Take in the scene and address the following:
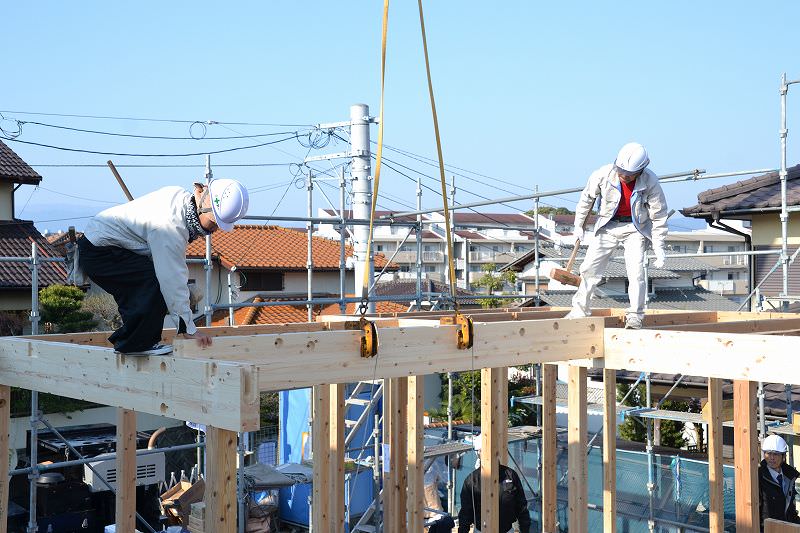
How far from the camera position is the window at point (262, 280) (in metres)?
24.9

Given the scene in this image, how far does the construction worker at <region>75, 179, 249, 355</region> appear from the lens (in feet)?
14.5

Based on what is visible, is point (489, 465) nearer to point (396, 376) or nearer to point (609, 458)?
point (609, 458)

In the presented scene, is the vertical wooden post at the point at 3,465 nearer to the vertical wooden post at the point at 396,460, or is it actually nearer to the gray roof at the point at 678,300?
the vertical wooden post at the point at 396,460

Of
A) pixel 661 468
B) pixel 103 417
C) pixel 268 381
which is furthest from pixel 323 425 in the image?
pixel 103 417

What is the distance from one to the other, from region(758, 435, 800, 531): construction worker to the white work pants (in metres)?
2.20

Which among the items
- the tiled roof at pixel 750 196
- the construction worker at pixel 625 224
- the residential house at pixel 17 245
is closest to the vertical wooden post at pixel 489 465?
the construction worker at pixel 625 224

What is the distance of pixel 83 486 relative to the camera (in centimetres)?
946

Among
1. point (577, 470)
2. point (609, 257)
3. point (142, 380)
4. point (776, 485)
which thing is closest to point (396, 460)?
point (577, 470)

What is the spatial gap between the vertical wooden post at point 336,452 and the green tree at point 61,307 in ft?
35.2

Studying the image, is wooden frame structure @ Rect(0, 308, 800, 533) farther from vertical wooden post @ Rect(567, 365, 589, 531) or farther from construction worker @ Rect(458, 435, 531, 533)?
construction worker @ Rect(458, 435, 531, 533)

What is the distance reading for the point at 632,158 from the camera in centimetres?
617

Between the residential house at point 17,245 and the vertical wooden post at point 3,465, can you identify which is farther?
the residential house at point 17,245

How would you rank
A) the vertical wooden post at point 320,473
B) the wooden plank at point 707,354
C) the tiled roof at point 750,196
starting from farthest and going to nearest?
A: the tiled roof at point 750,196
the vertical wooden post at point 320,473
the wooden plank at point 707,354

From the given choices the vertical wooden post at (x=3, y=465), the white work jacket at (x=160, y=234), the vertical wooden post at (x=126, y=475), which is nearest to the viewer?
the white work jacket at (x=160, y=234)
